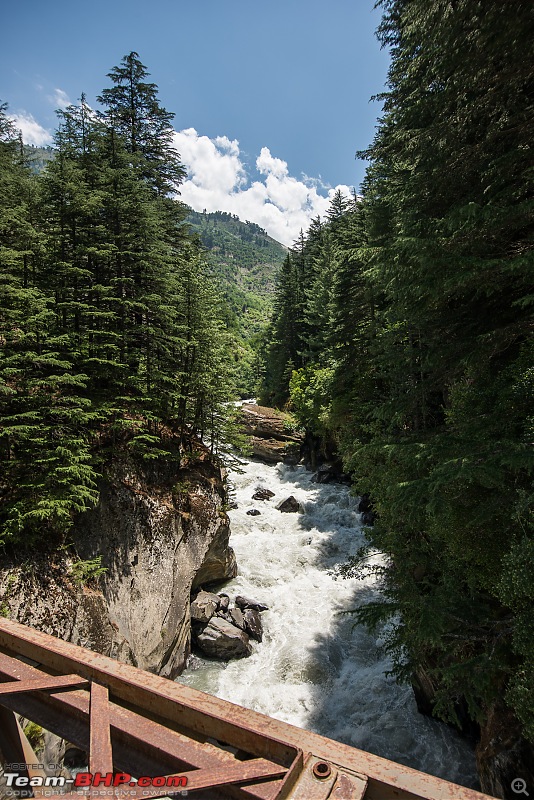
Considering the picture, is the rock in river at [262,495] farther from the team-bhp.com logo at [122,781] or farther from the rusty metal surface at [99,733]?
the team-bhp.com logo at [122,781]

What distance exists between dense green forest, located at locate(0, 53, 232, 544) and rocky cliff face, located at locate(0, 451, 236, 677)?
750 millimetres

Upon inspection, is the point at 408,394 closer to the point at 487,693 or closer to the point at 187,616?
the point at 487,693

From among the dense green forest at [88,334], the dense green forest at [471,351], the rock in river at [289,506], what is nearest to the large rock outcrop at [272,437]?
the rock in river at [289,506]

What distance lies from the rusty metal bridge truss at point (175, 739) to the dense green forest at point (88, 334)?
6672 mm

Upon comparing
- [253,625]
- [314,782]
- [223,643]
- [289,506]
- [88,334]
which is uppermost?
[88,334]

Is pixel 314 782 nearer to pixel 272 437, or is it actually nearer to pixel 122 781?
pixel 122 781

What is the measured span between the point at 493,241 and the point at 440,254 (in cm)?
153

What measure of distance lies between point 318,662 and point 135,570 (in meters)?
6.86

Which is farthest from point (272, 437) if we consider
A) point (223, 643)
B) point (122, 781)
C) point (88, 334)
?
point (122, 781)

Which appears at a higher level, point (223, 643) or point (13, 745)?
point (13, 745)

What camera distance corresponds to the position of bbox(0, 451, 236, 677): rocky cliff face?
7.91 metres

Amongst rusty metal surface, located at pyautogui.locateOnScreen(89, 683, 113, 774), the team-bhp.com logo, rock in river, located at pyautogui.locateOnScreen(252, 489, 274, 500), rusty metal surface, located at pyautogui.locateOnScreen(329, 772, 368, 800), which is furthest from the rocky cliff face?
rock in river, located at pyautogui.locateOnScreen(252, 489, 274, 500)

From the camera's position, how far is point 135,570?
1074 cm

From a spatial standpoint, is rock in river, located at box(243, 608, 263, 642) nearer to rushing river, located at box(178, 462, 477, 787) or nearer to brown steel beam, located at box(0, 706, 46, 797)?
rushing river, located at box(178, 462, 477, 787)
